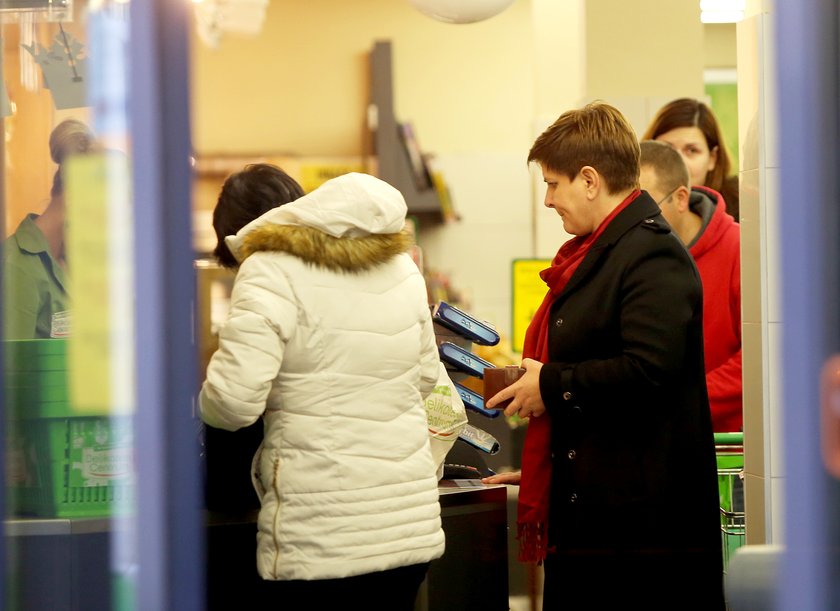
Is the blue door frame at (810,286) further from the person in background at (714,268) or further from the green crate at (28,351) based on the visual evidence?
the person in background at (714,268)

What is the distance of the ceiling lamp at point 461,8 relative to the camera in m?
3.91

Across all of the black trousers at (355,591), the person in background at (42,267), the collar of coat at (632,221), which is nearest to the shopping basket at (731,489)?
the collar of coat at (632,221)

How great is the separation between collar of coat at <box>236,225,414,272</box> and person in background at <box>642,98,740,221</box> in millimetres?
2089

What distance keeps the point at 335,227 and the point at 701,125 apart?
7.30 feet

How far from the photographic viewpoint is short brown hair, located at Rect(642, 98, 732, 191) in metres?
4.11

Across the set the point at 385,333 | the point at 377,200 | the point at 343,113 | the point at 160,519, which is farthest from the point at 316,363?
the point at 343,113

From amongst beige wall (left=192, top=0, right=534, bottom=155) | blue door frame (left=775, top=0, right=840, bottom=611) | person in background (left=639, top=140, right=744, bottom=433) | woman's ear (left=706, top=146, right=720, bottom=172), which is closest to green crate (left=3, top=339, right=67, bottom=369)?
blue door frame (left=775, top=0, right=840, bottom=611)

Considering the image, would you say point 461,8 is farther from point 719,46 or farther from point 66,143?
point 719,46

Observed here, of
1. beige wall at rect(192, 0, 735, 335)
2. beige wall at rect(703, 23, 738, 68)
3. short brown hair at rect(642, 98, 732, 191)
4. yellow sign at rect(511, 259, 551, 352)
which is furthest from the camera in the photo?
beige wall at rect(703, 23, 738, 68)

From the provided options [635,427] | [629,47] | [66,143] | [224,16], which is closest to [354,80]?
[224,16]

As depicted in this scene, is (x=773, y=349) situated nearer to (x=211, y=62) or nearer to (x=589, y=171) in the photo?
(x=589, y=171)

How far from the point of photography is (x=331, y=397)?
7.41ft

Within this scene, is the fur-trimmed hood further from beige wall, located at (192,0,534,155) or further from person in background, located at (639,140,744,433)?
beige wall, located at (192,0,534,155)

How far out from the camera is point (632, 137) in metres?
2.61
